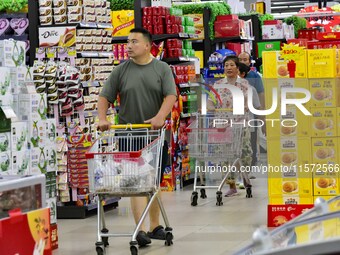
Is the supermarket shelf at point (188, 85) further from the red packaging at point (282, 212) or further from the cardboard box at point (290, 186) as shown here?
the red packaging at point (282, 212)

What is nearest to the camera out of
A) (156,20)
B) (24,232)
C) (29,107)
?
(24,232)

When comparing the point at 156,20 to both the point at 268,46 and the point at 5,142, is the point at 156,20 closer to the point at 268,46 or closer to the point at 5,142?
the point at 268,46

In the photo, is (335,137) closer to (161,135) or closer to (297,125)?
(297,125)

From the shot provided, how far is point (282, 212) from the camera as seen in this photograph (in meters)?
8.59

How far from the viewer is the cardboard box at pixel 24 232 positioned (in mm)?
3535

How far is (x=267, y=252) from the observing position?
2281 millimetres

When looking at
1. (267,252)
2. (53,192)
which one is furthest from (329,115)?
(267,252)

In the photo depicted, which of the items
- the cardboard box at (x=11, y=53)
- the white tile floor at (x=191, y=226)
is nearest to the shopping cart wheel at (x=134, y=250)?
the white tile floor at (x=191, y=226)

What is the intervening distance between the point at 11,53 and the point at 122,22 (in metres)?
5.61

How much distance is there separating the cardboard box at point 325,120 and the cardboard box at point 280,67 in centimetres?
36

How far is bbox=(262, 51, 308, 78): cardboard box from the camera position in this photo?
8.34 meters

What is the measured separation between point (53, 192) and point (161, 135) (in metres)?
1.24

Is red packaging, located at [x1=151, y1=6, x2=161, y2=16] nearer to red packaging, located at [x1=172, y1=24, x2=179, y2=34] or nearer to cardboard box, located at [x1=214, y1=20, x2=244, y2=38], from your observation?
red packaging, located at [x1=172, y1=24, x2=179, y2=34]

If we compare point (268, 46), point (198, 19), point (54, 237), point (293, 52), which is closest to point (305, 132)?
point (293, 52)
